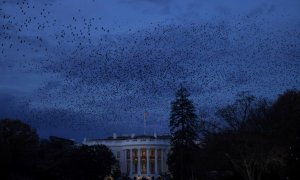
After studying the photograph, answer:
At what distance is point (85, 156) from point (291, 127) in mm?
48974

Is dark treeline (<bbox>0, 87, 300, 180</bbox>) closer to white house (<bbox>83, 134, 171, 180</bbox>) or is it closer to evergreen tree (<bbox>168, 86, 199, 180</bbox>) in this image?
evergreen tree (<bbox>168, 86, 199, 180</bbox>)

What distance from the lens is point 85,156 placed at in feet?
342

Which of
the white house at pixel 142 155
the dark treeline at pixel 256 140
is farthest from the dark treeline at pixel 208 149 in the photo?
the white house at pixel 142 155

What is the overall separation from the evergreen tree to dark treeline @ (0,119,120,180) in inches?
587

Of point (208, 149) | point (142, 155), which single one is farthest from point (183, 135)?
point (142, 155)

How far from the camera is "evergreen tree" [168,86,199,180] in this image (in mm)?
96312

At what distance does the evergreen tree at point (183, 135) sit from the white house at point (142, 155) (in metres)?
52.0

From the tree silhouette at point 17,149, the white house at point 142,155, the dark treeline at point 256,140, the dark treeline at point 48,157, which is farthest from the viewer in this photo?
the white house at point 142,155

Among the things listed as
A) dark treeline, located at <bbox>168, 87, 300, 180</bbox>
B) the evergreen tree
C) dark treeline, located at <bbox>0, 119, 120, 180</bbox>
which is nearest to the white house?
dark treeline, located at <bbox>0, 119, 120, 180</bbox>

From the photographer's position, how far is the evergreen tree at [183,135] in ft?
316

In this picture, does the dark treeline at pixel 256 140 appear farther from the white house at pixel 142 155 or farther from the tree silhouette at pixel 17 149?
the white house at pixel 142 155

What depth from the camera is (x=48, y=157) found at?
10481 centimetres

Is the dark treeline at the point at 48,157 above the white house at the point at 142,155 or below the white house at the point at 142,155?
below

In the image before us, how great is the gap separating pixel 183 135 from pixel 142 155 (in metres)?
61.6
